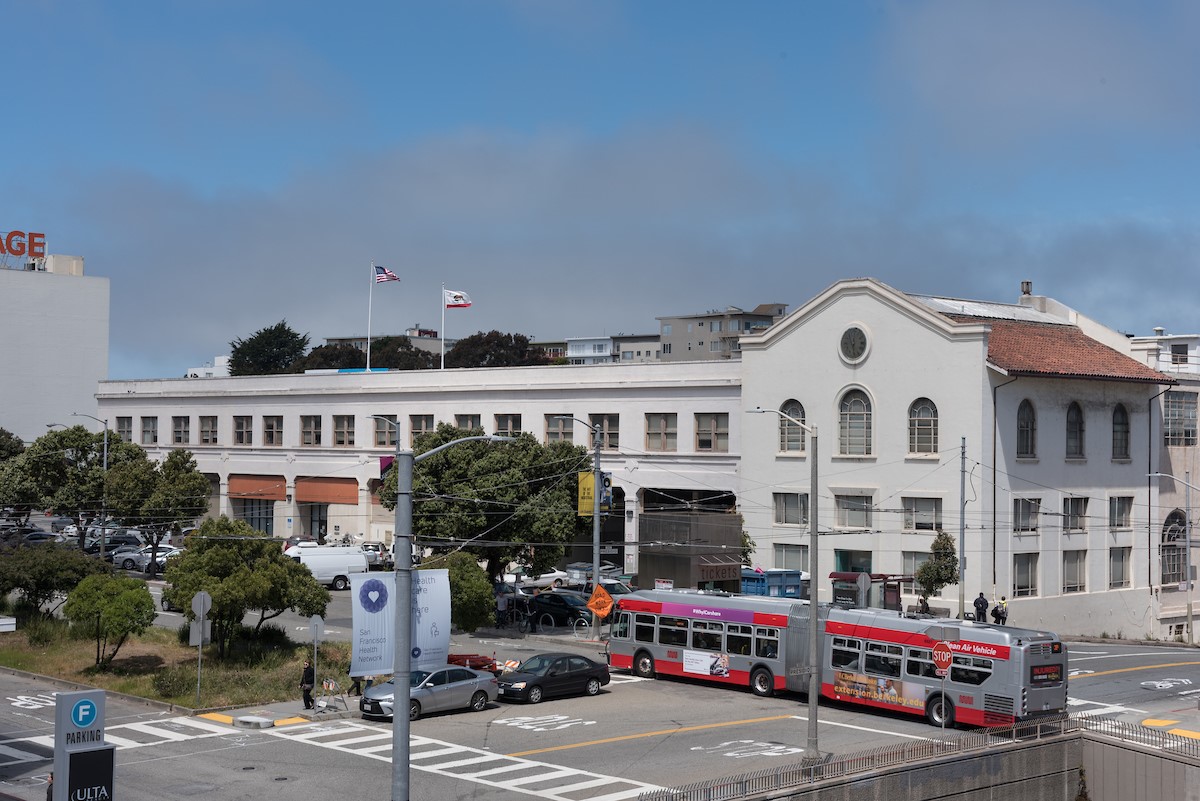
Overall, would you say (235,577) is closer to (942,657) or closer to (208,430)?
(942,657)

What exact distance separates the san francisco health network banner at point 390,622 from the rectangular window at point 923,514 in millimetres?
41247

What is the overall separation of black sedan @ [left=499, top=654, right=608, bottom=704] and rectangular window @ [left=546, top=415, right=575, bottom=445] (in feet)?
114

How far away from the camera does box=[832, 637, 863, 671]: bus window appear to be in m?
37.2

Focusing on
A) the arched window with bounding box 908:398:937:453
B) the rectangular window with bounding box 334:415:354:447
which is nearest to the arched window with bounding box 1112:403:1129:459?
the arched window with bounding box 908:398:937:453

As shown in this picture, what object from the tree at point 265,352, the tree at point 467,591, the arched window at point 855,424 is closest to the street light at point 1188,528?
the arched window at point 855,424

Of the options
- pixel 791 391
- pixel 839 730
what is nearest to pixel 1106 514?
pixel 791 391

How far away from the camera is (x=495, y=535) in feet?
187

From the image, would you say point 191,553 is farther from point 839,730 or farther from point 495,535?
point 839,730

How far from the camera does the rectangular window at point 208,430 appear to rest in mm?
93562

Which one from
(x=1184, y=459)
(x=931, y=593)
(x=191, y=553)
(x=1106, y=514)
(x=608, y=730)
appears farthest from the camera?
(x=1184, y=459)

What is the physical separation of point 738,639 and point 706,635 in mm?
1371

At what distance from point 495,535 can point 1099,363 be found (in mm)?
30274

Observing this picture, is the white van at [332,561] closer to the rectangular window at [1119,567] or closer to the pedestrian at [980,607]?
the pedestrian at [980,607]

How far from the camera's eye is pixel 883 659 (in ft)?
120
